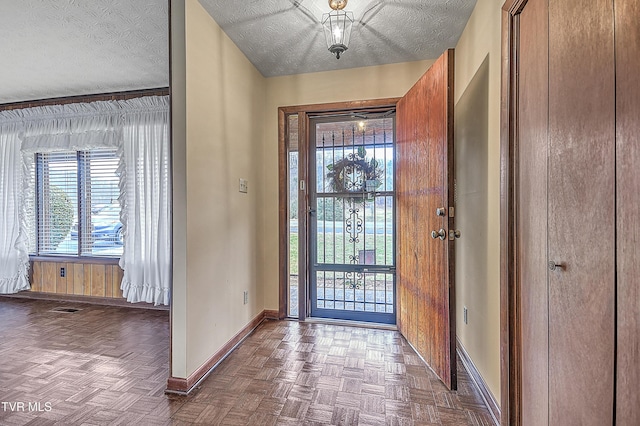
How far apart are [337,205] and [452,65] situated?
4.94 feet

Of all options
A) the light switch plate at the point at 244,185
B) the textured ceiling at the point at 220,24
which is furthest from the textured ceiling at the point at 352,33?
the light switch plate at the point at 244,185

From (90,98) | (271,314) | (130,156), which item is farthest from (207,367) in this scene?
(90,98)

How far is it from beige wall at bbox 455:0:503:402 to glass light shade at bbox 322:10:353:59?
2.61ft

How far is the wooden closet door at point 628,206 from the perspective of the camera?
70 centimetres

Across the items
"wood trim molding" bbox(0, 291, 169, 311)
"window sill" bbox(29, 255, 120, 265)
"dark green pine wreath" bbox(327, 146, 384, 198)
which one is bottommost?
"wood trim molding" bbox(0, 291, 169, 311)

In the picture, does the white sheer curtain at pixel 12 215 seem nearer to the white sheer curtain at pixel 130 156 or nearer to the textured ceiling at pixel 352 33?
the white sheer curtain at pixel 130 156

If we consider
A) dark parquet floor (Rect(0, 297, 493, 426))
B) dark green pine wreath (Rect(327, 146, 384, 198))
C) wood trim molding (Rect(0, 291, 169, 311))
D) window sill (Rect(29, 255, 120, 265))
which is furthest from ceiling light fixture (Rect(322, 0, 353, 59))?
window sill (Rect(29, 255, 120, 265))

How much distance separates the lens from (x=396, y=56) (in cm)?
256

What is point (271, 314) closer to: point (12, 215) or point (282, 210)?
point (282, 210)

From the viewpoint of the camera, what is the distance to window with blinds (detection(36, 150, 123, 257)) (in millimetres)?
3418

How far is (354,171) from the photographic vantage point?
112 inches

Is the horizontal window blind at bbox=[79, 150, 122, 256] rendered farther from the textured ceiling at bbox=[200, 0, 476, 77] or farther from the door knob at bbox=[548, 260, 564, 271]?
the door knob at bbox=[548, 260, 564, 271]

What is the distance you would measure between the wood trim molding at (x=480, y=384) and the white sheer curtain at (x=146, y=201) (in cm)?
281

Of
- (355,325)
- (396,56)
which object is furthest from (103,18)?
(355,325)
